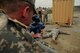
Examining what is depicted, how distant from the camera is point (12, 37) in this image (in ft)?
4.14

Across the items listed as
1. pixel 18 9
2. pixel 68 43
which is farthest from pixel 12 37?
pixel 68 43

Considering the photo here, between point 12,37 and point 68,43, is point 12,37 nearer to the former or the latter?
point 12,37

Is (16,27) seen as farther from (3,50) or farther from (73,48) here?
(73,48)

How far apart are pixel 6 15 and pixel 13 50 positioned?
20 cm

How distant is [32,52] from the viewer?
1.32m

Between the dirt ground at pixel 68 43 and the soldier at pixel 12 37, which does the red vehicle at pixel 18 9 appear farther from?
the dirt ground at pixel 68 43

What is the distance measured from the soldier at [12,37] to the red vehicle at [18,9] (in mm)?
41

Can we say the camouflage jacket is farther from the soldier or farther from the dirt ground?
the dirt ground

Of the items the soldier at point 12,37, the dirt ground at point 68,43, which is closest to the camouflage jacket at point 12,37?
the soldier at point 12,37

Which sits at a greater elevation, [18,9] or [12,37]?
[18,9]

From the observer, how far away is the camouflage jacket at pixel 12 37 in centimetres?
124

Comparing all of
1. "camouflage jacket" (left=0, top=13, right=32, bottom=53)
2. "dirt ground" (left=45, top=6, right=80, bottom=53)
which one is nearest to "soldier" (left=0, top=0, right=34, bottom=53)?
"camouflage jacket" (left=0, top=13, right=32, bottom=53)

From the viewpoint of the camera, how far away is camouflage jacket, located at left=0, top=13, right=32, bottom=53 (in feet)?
4.05

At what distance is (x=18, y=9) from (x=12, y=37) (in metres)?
0.18
